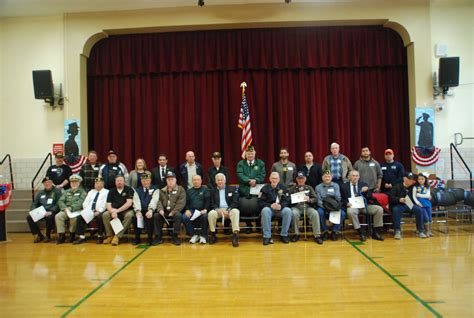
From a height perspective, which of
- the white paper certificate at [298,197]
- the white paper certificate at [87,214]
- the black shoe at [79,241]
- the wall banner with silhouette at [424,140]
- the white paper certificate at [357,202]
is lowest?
the black shoe at [79,241]

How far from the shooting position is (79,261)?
553 cm

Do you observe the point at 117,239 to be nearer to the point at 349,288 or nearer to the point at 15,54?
the point at 349,288

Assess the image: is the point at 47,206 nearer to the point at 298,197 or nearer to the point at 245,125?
the point at 245,125

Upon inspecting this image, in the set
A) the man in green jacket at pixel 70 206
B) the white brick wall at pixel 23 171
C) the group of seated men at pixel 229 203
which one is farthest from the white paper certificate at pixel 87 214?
the white brick wall at pixel 23 171

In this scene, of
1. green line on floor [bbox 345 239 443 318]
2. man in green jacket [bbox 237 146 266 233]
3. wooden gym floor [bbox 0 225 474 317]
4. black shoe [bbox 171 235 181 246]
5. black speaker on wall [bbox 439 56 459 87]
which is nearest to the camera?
green line on floor [bbox 345 239 443 318]

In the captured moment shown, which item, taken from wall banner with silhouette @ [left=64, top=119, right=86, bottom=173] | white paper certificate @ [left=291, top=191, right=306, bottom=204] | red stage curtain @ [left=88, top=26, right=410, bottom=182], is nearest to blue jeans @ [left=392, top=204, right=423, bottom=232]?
white paper certificate @ [left=291, top=191, right=306, bottom=204]

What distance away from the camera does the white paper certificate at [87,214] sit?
6883mm

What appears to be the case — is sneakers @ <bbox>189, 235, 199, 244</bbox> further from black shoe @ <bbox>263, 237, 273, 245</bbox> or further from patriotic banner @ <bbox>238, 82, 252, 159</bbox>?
patriotic banner @ <bbox>238, 82, 252, 159</bbox>

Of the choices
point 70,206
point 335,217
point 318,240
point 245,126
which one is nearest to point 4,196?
point 70,206

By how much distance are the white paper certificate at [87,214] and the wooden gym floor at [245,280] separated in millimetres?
543

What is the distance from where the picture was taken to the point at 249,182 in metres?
7.00

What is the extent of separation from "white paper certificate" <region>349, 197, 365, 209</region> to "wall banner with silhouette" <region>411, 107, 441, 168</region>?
291 centimetres

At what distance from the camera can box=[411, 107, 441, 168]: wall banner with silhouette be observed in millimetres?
8773

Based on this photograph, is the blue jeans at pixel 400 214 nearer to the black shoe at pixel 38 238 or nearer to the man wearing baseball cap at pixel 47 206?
the man wearing baseball cap at pixel 47 206
